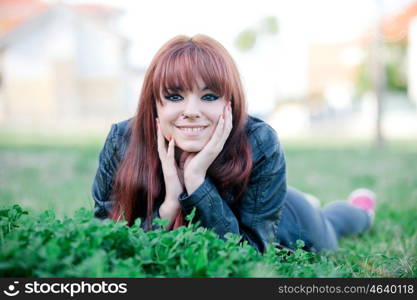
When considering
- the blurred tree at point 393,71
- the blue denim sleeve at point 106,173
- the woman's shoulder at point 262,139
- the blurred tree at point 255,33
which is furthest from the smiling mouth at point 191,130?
the blurred tree at point 255,33

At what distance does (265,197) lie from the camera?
103 inches

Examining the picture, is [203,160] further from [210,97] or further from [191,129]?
[210,97]

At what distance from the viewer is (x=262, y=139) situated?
2.69 meters

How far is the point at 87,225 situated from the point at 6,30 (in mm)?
33668

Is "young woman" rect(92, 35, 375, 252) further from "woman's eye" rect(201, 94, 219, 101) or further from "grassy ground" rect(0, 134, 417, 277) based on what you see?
"grassy ground" rect(0, 134, 417, 277)

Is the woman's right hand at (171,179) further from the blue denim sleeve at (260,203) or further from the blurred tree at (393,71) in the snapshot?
the blurred tree at (393,71)

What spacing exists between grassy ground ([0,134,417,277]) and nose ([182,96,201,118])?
62 centimetres

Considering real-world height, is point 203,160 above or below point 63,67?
below

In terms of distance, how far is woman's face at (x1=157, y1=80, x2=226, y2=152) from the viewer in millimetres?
2447

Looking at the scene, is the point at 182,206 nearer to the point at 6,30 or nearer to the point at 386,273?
the point at 386,273

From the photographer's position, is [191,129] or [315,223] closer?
[191,129]

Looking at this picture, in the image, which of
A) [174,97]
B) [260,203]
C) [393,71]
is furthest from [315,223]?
[393,71]

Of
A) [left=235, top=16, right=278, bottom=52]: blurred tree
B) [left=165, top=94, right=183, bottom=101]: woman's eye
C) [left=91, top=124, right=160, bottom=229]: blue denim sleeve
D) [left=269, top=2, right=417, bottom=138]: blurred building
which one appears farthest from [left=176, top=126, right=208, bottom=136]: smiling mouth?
[left=235, top=16, right=278, bottom=52]: blurred tree

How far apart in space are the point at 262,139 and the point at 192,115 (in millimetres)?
455
